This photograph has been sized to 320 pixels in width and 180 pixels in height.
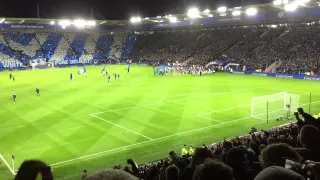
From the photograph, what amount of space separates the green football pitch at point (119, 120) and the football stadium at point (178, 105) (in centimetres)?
10

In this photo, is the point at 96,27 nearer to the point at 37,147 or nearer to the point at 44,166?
the point at 37,147

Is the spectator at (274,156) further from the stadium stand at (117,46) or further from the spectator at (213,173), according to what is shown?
the stadium stand at (117,46)

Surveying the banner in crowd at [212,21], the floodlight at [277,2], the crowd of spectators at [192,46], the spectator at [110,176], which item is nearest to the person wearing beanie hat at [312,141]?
the spectator at [110,176]

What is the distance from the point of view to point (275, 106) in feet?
103

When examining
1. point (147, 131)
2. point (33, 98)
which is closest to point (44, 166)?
point (147, 131)

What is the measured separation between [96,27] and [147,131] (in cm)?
8669

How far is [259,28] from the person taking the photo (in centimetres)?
7650

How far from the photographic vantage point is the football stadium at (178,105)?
20.2 ft

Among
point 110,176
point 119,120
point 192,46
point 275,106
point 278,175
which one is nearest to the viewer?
point 110,176

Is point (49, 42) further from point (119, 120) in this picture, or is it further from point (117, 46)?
point (119, 120)

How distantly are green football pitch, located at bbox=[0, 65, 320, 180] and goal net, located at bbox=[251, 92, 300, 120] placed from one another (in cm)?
94

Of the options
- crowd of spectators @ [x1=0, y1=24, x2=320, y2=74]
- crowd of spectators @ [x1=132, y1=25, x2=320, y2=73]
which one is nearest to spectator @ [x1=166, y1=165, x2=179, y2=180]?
crowd of spectators @ [x1=0, y1=24, x2=320, y2=74]

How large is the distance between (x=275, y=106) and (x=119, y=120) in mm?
14983

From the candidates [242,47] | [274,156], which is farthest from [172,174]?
[242,47]
